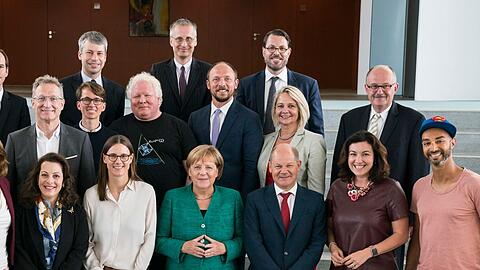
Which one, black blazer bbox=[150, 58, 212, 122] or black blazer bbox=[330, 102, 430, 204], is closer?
black blazer bbox=[330, 102, 430, 204]

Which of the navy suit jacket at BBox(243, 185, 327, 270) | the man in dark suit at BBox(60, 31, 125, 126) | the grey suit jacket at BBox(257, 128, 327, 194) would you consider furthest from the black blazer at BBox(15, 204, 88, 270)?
the grey suit jacket at BBox(257, 128, 327, 194)

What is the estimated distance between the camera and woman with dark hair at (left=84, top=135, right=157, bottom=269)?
3865mm

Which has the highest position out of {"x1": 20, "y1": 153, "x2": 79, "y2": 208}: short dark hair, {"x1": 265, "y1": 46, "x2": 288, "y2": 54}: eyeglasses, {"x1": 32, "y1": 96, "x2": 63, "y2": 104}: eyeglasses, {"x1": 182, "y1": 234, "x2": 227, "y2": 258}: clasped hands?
{"x1": 265, "y1": 46, "x2": 288, "y2": 54}: eyeglasses

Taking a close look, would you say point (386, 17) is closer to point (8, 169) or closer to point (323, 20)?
point (323, 20)

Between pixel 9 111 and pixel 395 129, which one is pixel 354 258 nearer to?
pixel 395 129

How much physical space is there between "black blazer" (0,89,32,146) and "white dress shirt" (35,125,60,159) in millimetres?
632

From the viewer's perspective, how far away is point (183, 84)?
4965 mm

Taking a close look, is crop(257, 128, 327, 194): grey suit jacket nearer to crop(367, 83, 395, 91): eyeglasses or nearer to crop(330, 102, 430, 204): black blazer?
crop(330, 102, 430, 204): black blazer

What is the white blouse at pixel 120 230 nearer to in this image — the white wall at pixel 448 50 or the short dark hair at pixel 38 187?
the short dark hair at pixel 38 187

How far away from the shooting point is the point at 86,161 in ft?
13.2

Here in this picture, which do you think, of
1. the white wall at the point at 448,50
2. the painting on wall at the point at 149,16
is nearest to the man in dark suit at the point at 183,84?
the white wall at the point at 448,50

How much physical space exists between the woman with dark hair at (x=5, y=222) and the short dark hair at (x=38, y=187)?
9 cm

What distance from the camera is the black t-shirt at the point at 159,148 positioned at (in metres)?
4.21

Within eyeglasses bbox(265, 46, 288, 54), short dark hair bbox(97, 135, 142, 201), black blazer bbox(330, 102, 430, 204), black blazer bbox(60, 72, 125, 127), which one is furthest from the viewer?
eyeglasses bbox(265, 46, 288, 54)
